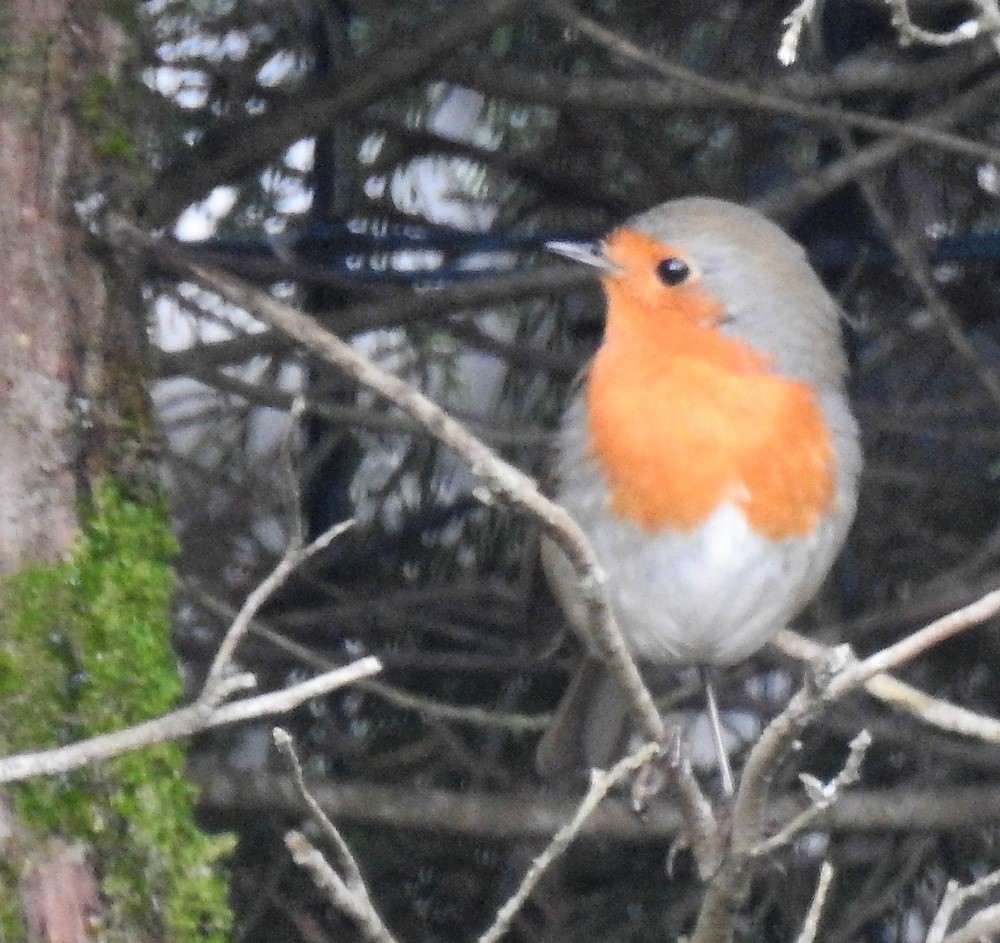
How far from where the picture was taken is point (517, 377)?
179 inches

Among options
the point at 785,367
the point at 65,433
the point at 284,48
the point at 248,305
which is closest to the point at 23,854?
the point at 65,433

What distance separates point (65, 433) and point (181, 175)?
944 mm

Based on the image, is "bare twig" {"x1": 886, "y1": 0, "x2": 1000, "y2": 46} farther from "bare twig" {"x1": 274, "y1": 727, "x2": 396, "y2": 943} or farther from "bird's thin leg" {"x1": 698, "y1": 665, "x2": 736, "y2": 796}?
"bird's thin leg" {"x1": 698, "y1": 665, "x2": 736, "y2": 796}

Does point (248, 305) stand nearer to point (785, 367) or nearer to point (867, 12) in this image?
point (785, 367)

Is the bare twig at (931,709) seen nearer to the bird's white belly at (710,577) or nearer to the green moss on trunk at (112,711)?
the bird's white belly at (710,577)

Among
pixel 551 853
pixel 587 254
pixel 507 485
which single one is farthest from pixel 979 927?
pixel 587 254

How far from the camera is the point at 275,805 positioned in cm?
337

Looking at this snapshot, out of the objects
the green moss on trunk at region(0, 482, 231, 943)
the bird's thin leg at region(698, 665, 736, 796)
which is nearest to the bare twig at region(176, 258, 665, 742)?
the green moss on trunk at region(0, 482, 231, 943)

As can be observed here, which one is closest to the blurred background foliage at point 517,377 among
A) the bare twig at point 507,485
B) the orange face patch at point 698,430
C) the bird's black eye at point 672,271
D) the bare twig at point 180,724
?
the bird's black eye at point 672,271

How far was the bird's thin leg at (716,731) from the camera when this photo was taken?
3.82m

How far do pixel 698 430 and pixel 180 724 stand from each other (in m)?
1.73

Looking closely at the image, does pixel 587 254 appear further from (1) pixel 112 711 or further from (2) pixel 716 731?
(1) pixel 112 711

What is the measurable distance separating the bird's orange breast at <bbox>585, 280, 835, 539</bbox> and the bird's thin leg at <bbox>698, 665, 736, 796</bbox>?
60 cm

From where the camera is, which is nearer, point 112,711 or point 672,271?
point 112,711
